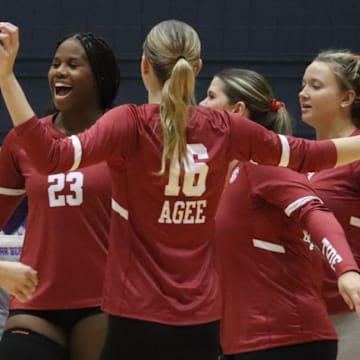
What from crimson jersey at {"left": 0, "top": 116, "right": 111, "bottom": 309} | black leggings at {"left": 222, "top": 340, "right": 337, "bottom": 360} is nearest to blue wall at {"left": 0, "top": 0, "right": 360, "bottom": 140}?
crimson jersey at {"left": 0, "top": 116, "right": 111, "bottom": 309}

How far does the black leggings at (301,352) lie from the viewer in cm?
279

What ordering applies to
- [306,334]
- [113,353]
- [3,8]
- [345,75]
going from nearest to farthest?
[113,353], [306,334], [345,75], [3,8]

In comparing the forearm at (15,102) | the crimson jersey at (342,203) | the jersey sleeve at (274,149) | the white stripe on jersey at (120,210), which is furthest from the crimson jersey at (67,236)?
the crimson jersey at (342,203)

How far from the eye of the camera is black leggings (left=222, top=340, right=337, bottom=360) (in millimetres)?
2795

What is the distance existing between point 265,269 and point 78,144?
0.90m

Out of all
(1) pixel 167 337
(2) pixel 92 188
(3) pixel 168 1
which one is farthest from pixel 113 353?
(3) pixel 168 1

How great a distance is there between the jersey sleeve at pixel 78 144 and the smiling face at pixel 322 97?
133cm

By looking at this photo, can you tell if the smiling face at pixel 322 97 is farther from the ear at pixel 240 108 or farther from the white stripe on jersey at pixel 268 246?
the white stripe on jersey at pixel 268 246

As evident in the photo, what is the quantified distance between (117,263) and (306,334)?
71 centimetres

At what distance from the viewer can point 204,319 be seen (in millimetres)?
2410

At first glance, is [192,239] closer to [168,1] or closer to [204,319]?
[204,319]

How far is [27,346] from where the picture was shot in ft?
9.04

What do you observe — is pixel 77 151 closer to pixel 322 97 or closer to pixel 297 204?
pixel 297 204

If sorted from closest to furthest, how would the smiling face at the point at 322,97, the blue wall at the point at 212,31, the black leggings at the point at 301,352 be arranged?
the black leggings at the point at 301,352 → the smiling face at the point at 322,97 → the blue wall at the point at 212,31
